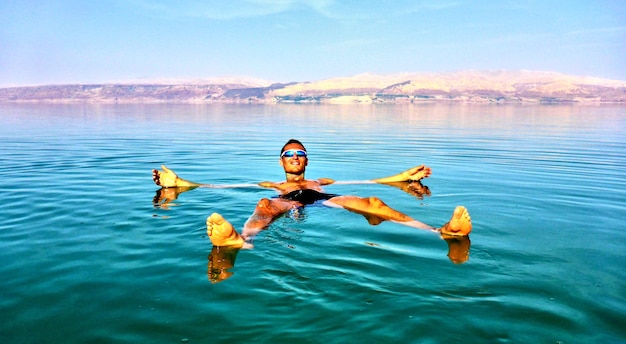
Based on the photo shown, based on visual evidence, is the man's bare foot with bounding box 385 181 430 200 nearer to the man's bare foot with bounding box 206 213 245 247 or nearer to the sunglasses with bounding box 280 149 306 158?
the sunglasses with bounding box 280 149 306 158

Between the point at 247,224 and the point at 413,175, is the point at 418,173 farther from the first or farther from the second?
the point at 247,224

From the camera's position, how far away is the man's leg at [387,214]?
731cm

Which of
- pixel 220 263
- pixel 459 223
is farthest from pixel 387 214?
pixel 220 263

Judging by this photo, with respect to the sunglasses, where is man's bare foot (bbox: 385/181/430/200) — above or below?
below

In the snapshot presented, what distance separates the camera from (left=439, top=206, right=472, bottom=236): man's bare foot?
7262 mm

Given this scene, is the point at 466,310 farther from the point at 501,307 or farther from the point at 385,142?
the point at 385,142

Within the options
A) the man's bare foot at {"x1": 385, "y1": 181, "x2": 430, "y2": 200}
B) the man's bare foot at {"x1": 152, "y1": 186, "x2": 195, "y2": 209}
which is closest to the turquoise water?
the man's bare foot at {"x1": 152, "y1": 186, "x2": 195, "y2": 209}

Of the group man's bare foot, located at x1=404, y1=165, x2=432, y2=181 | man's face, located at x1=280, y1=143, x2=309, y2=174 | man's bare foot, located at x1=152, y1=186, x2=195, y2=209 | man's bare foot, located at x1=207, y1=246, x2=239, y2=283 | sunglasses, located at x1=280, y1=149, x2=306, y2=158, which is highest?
sunglasses, located at x1=280, y1=149, x2=306, y2=158

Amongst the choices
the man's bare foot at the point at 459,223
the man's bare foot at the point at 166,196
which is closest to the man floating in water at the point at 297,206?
the man's bare foot at the point at 459,223

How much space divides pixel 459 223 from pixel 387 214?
5.42ft

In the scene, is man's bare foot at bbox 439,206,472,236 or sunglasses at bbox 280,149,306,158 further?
sunglasses at bbox 280,149,306,158

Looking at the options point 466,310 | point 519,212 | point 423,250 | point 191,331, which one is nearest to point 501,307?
point 466,310

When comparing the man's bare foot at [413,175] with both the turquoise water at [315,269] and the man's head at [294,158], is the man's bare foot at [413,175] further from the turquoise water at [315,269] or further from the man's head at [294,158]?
the man's head at [294,158]

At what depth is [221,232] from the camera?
6.65m
